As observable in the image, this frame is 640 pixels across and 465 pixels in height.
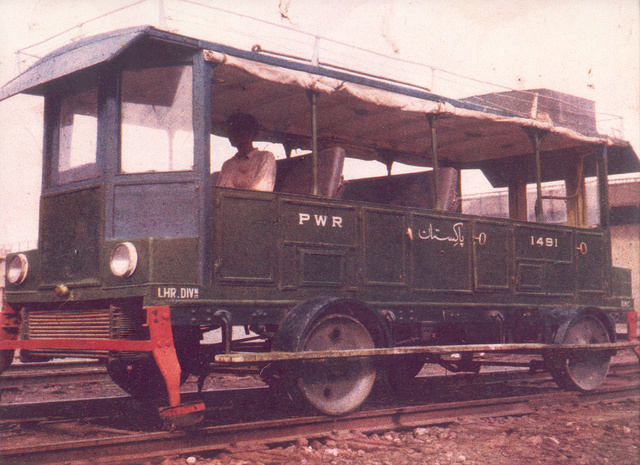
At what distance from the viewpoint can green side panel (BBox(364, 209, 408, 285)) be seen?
6.34 meters

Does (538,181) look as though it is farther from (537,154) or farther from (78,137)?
(78,137)

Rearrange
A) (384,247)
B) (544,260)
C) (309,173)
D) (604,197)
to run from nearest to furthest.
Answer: (384,247) < (309,173) < (544,260) < (604,197)

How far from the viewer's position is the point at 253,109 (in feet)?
22.7

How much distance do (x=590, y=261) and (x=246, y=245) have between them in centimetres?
523

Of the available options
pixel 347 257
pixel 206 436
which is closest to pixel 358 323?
pixel 347 257

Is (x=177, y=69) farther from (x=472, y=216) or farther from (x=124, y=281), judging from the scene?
(x=472, y=216)

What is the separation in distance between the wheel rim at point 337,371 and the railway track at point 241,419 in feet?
0.50

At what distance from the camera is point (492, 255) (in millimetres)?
7555

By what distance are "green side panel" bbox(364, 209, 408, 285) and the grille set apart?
2246 mm

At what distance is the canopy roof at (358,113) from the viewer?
5.49 metres

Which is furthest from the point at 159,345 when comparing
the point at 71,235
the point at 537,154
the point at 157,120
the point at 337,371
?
the point at 537,154

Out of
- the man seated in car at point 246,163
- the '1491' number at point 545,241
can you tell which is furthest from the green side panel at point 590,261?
the man seated in car at point 246,163

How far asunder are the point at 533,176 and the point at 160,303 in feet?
20.4

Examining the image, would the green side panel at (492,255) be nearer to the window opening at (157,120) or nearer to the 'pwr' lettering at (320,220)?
the 'pwr' lettering at (320,220)
